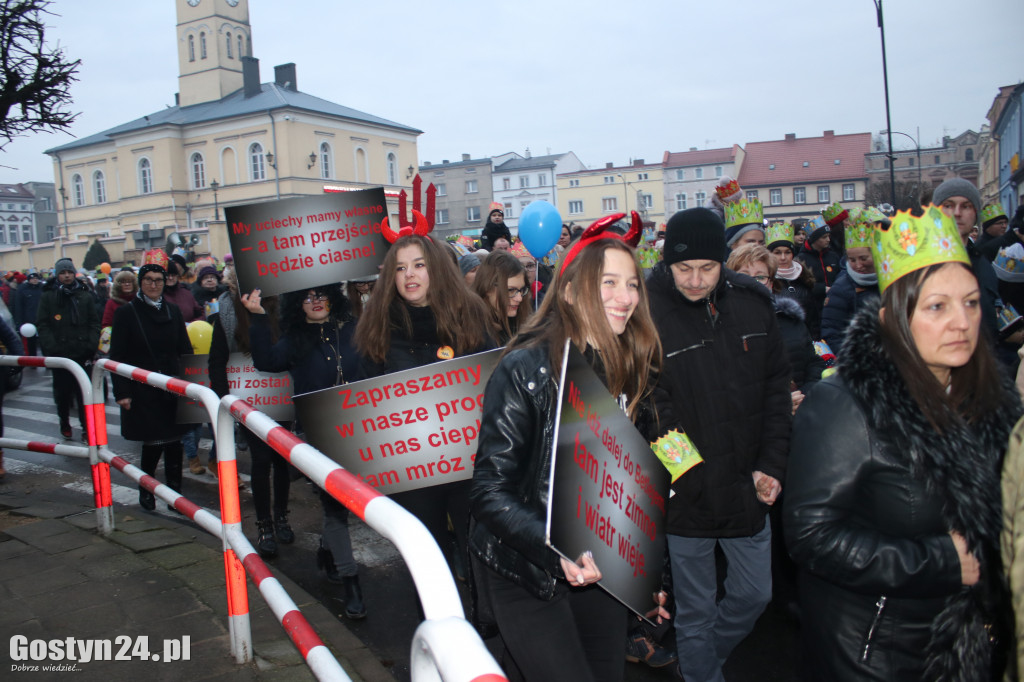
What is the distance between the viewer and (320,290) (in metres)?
4.83

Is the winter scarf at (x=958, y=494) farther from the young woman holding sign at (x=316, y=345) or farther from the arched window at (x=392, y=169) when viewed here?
the arched window at (x=392, y=169)

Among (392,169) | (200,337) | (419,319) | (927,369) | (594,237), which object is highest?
(392,169)

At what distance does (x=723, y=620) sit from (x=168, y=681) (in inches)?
93.3

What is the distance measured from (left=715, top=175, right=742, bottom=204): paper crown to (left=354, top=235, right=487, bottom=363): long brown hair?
4.14m

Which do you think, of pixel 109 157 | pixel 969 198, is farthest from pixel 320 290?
pixel 109 157

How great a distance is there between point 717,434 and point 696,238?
2.77 ft

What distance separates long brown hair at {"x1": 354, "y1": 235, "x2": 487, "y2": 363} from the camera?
12.6 feet

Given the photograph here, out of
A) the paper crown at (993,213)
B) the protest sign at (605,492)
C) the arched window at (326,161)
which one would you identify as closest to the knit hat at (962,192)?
the paper crown at (993,213)

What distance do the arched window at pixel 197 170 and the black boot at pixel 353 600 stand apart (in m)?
63.1

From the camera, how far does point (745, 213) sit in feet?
20.1

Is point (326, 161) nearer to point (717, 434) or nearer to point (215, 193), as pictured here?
point (215, 193)

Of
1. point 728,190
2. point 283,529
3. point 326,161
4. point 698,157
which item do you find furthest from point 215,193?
point 283,529

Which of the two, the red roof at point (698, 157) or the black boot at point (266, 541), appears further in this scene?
the red roof at point (698, 157)

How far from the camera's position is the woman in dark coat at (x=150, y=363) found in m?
6.10
